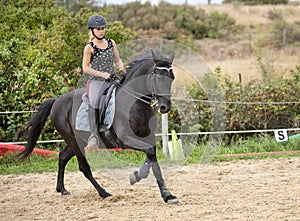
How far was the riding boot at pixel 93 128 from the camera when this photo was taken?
6903mm

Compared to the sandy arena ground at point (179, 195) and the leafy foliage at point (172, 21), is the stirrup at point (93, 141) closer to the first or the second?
the sandy arena ground at point (179, 195)

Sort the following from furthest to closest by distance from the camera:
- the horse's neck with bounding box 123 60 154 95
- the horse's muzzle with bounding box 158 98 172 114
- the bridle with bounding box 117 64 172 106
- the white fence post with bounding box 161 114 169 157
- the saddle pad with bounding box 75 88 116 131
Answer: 1. the white fence post with bounding box 161 114 169 157
2. the saddle pad with bounding box 75 88 116 131
3. the horse's neck with bounding box 123 60 154 95
4. the bridle with bounding box 117 64 172 106
5. the horse's muzzle with bounding box 158 98 172 114

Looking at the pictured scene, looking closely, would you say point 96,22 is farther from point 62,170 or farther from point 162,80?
point 62,170

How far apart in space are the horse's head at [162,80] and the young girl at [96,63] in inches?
28.9

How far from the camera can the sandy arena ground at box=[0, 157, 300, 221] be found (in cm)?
→ 583

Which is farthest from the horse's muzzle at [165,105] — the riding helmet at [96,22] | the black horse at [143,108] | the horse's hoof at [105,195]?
the horse's hoof at [105,195]

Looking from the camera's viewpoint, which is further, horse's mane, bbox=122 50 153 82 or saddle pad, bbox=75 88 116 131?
saddle pad, bbox=75 88 116 131

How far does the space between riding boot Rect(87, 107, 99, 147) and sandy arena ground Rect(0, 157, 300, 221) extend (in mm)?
740

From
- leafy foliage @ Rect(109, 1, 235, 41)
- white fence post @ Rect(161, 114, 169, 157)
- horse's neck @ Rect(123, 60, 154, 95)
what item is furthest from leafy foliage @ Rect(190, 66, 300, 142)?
leafy foliage @ Rect(109, 1, 235, 41)

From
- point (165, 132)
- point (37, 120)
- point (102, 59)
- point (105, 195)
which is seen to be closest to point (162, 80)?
point (102, 59)

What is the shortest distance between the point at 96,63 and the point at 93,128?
2.76ft

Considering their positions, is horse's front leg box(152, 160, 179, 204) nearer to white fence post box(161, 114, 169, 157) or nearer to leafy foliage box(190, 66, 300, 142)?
white fence post box(161, 114, 169, 157)

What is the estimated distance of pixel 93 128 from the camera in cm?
696

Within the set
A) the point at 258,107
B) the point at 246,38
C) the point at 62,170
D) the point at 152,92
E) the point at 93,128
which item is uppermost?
the point at 246,38
